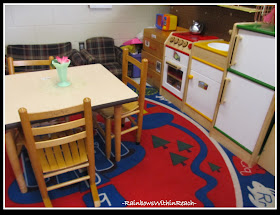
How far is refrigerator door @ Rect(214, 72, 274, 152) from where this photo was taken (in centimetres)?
198

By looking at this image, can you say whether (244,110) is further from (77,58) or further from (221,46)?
(77,58)

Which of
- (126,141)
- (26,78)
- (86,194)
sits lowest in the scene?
(86,194)

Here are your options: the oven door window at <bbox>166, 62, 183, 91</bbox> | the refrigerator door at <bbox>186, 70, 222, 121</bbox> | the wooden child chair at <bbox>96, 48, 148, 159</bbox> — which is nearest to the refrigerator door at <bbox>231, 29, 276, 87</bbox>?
the refrigerator door at <bbox>186, 70, 222, 121</bbox>

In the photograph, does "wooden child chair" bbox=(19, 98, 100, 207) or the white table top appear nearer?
"wooden child chair" bbox=(19, 98, 100, 207)

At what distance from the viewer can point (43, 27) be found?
3.40 m

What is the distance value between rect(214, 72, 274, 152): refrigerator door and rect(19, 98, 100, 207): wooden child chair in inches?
56.3

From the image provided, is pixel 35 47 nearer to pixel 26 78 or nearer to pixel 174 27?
pixel 26 78

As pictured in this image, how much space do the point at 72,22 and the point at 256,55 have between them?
8.97ft

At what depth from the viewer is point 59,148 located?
171 centimetres

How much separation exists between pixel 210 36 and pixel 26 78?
230cm

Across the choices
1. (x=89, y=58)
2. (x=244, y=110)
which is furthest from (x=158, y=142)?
(x=89, y=58)

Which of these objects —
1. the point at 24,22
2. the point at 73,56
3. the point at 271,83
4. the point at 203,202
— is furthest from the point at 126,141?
the point at 24,22

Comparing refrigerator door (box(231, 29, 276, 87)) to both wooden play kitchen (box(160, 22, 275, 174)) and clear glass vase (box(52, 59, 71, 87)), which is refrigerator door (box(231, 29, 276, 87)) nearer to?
wooden play kitchen (box(160, 22, 275, 174))

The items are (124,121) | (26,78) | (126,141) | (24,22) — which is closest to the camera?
(26,78)
